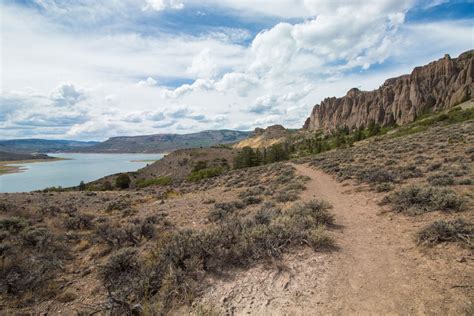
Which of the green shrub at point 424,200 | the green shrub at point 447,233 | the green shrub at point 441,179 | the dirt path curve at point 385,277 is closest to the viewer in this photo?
the dirt path curve at point 385,277

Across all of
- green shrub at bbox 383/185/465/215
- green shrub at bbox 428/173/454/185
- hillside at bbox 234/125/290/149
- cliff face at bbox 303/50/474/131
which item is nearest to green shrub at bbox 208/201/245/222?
green shrub at bbox 383/185/465/215

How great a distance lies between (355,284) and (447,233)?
2.54m

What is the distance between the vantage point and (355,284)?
3.80 m

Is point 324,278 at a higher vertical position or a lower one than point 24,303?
higher

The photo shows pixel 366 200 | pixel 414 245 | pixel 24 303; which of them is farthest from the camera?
pixel 366 200

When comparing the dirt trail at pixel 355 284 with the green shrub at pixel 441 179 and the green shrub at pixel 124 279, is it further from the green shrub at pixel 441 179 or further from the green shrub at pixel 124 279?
the green shrub at pixel 441 179

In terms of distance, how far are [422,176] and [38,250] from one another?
566 inches

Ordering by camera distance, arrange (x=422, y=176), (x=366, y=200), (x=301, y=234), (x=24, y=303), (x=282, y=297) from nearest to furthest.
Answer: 1. (x=282, y=297)
2. (x=24, y=303)
3. (x=301, y=234)
4. (x=366, y=200)
5. (x=422, y=176)

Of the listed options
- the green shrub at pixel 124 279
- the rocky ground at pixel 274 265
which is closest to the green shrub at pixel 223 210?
the rocky ground at pixel 274 265

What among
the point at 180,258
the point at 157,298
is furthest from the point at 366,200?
the point at 157,298

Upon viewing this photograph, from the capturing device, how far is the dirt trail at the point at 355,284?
10.8 ft

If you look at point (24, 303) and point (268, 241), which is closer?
point (24, 303)

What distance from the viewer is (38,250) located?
654 cm

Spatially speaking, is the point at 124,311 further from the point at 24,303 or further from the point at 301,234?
the point at 301,234
